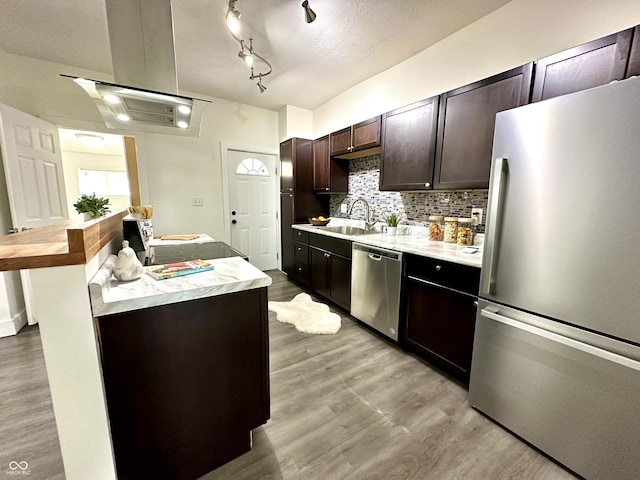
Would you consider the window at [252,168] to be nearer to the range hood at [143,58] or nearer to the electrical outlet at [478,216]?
the range hood at [143,58]

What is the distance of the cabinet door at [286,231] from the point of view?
13.0 feet

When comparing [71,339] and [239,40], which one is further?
[239,40]

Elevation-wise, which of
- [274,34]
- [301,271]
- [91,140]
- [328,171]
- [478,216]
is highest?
[274,34]

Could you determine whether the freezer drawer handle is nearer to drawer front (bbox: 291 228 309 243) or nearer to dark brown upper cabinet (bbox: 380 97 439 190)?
dark brown upper cabinet (bbox: 380 97 439 190)

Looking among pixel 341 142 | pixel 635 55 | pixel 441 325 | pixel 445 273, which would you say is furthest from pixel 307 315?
pixel 635 55

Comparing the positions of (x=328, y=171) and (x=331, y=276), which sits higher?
(x=328, y=171)

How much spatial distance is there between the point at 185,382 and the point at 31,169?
2.84 m

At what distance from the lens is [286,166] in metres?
3.95

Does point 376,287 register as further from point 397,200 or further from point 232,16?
point 232,16

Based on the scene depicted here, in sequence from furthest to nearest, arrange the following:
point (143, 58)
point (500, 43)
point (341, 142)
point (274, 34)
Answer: point (341, 142) < point (274, 34) < point (500, 43) < point (143, 58)

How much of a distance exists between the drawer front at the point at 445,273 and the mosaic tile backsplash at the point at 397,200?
0.71 m

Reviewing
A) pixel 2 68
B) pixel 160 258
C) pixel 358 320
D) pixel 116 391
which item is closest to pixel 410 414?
pixel 358 320

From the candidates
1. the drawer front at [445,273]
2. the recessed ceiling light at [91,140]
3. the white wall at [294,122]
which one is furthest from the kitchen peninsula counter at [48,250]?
the recessed ceiling light at [91,140]

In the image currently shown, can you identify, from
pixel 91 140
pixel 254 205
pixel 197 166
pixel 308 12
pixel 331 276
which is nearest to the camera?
pixel 308 12
